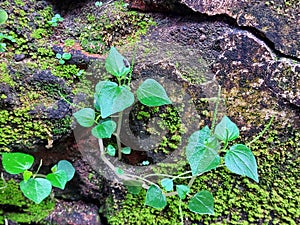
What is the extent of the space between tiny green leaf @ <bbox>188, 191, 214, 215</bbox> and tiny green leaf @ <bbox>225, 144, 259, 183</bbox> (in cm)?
14

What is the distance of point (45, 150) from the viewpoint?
96 cm

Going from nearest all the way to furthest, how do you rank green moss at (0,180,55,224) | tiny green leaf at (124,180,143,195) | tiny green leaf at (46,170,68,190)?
tiny green leaf at (46,170,68,190) < tiny green leaf at (124,180,143,195) < green moss at (0,180,55,224)

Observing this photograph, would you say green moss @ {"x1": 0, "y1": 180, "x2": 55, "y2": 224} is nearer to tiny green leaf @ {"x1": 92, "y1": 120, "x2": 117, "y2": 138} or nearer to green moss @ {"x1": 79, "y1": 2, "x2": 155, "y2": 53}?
tiny green leaf @ {"x1": 92, "y1": 120, "x2": 117, "y2": 138}

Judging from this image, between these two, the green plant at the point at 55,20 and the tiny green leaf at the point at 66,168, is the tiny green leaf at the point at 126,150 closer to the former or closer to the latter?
the tiny green leaf at the point at 66,168

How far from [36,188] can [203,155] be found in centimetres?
45

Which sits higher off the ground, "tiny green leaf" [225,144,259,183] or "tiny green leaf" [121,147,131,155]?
"tiny green leaf" [225,144,259,183]

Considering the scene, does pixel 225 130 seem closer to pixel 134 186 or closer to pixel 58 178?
pixel 134 186

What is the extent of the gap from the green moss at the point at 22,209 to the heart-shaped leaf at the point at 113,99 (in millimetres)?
526

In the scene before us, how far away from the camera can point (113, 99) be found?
742 millimetres

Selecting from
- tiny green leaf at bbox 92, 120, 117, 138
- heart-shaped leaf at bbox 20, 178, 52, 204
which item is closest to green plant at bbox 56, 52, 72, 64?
tiny green leaf at bbox 92, 120, 117, 138

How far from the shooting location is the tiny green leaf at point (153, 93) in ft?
2.49

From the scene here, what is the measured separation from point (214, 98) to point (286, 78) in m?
0.21

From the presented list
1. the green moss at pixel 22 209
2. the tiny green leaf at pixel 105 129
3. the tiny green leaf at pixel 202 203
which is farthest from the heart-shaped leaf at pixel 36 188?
the tiny green leaf at pixel 202 203

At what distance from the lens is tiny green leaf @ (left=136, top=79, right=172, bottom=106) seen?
2.49 ft
